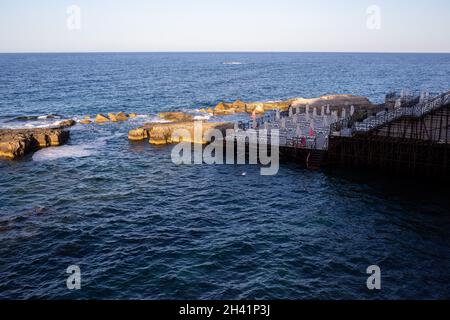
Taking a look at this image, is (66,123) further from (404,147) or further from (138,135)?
(404,147)

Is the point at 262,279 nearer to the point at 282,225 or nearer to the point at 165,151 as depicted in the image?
the point at 282,225

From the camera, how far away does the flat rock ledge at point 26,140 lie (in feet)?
184

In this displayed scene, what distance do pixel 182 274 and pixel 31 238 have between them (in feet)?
44.5

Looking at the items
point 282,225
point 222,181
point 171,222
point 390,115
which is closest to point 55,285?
point 171,222

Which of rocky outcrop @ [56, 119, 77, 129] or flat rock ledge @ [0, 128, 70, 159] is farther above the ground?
rocky outcrop @ [56, 119, 77, 129]

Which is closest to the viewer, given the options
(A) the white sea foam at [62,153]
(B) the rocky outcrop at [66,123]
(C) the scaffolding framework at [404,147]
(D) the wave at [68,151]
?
(C) the scaffolding framework at [404,147]

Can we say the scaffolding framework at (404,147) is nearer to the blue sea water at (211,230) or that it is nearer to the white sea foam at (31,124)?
the blue sea water at (211,230)

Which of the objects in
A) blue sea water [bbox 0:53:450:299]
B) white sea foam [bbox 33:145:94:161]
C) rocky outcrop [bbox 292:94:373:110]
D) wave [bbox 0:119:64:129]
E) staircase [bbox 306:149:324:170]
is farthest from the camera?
rocky outcrop [bbox 292:94:373:110]

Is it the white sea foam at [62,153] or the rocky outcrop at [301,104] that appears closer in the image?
the white sea foam at [62,153]

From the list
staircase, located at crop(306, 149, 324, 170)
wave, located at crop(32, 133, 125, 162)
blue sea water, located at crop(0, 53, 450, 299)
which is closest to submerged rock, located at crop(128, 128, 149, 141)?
wave, located at crop(32, 133, 125, 162)

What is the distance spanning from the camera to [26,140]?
193ft

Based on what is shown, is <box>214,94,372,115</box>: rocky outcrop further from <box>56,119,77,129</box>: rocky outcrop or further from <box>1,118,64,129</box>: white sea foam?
<box>1,118,64,129</box>: white sea foam

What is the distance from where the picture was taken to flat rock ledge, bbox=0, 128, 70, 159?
55969 millimetres

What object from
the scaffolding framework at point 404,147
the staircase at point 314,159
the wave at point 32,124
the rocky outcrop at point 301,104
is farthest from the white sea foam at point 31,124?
the scaffolding framework at point 404,147
